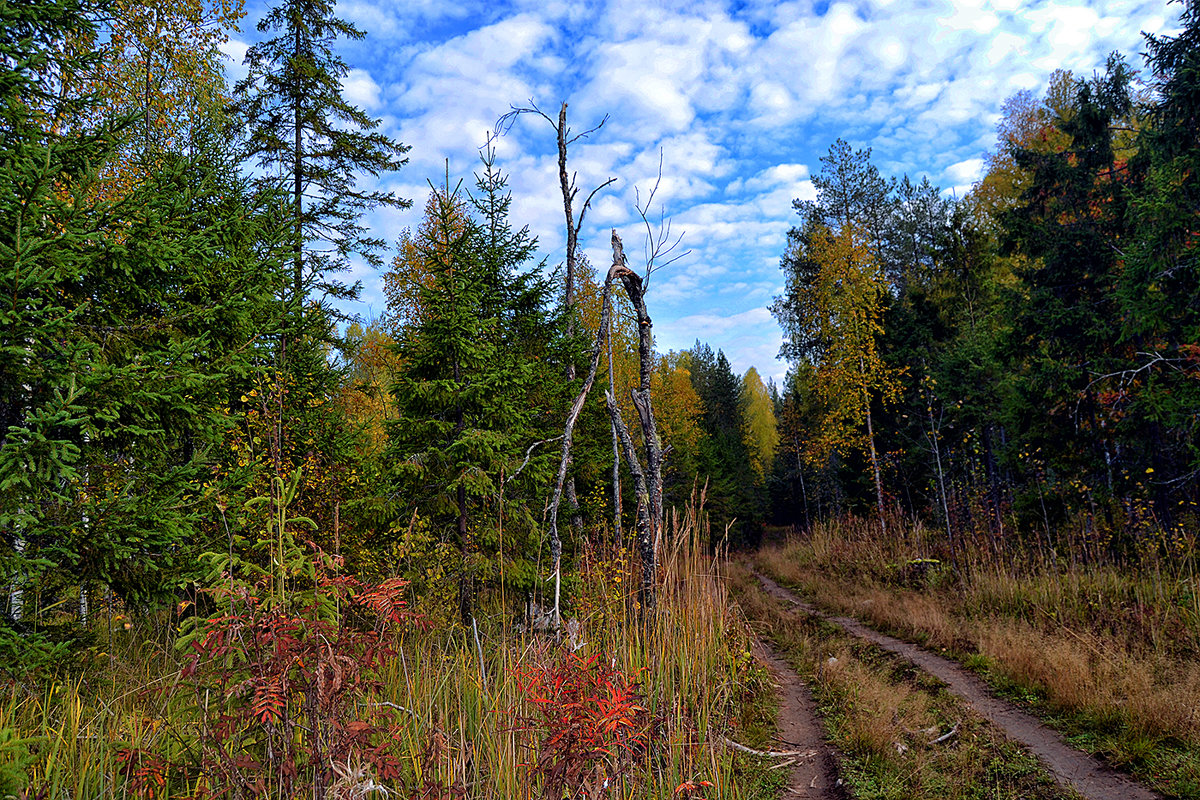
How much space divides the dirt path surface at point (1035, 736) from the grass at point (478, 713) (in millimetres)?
1946

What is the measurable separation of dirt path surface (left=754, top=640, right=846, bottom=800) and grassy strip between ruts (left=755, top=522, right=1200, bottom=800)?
189 centimetres

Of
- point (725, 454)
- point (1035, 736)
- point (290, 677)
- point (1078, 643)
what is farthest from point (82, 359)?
point (725, 454)

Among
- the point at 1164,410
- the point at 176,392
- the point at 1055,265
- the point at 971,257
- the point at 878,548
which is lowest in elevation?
the point at 878,548

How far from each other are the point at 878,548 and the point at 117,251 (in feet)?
43.8

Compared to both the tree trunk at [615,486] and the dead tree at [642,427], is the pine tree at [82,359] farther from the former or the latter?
the tree trunk at [615,486]

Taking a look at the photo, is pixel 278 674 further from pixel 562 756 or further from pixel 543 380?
pixel 543 380

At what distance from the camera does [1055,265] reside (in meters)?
11.6

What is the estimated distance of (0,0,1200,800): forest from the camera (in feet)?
7.59

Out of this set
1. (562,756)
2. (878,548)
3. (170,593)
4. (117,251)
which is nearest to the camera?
(562,756)

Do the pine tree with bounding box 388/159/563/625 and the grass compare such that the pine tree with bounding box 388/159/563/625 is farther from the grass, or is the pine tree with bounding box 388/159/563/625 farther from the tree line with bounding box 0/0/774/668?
the grass

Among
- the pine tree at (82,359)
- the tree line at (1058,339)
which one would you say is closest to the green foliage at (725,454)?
the tree line at (1058,339)

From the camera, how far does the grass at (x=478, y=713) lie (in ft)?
7.44

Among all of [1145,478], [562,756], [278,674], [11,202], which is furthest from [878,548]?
[11,202]

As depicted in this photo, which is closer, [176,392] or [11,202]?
[11,202]
